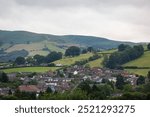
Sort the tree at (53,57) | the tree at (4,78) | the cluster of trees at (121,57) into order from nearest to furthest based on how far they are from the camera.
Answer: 1. the tree at (4,78)
2. the cluster of trees at (121,57)
3. the tree at (53,57)

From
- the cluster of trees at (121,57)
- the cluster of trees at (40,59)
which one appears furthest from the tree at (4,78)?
the cluster of trees at (40,59)

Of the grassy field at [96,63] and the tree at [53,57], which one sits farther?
the tree at [53,57]

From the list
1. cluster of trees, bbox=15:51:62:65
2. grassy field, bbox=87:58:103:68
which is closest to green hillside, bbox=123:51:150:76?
grassy field, bbox=87:58:103:68

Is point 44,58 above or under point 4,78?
under

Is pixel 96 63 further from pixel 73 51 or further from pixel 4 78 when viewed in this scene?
pixel 4 78

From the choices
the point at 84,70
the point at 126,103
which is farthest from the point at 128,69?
the point at 126,103

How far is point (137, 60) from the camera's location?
88.6m

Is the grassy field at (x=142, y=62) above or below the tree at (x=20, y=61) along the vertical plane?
above

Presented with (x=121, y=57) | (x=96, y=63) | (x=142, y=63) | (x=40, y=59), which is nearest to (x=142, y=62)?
(x=142, y=63)

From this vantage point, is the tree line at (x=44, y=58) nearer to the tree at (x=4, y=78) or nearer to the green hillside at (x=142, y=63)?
the green hillside at (x=142, y=63)

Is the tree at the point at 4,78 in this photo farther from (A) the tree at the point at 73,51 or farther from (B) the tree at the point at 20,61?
(A) the tree at the point at 73,51

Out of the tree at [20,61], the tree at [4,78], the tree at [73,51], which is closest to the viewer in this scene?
the tree at [4,78]

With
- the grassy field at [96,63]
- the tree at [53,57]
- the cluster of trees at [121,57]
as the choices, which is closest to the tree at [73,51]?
the tree at [53,57]

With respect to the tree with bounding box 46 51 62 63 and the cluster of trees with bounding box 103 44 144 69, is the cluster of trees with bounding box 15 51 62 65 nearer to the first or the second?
the tree with bounding box 46 51 62 63
